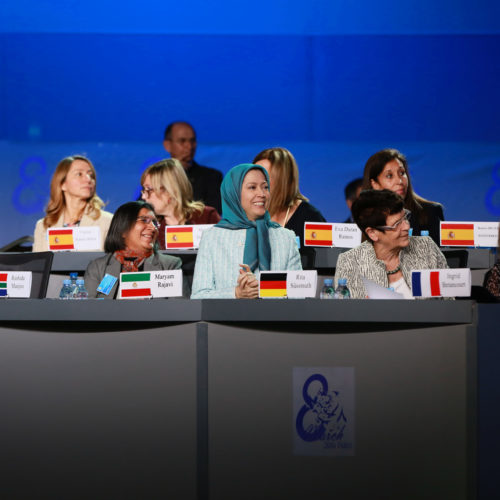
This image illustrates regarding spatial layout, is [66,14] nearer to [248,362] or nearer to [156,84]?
[156,84]

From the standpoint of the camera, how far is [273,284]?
247 centimetres

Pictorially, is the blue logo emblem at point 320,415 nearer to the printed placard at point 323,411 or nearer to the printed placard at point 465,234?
the printed placard at point 323,411

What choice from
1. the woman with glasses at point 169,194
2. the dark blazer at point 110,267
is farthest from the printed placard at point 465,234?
the woman with glasses at point 169,194

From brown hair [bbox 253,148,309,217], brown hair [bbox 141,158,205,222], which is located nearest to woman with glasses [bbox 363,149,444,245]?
brown hair [bbox 253,148,309,217]

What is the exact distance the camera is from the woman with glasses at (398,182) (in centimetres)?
392

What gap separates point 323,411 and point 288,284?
18.7 inches

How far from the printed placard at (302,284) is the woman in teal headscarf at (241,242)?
0.52 m

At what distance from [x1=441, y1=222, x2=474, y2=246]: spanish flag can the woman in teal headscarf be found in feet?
3.06

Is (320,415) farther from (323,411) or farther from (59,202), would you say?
(59,202)

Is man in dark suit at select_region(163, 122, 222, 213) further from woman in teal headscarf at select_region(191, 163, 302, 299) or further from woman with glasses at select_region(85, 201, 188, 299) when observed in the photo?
woman in teal headscarf at select_region(191, 163, 302, 299)

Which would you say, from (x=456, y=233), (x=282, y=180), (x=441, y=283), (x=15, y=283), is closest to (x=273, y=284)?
(x=441, y=283)

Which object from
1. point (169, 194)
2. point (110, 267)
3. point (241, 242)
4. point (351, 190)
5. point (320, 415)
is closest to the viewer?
point (320, 415)

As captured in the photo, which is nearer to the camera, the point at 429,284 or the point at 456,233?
the point at 429,284

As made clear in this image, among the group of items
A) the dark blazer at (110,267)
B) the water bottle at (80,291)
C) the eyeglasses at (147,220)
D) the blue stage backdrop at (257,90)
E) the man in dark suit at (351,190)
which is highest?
the blue stage backdrop at (257,90)
